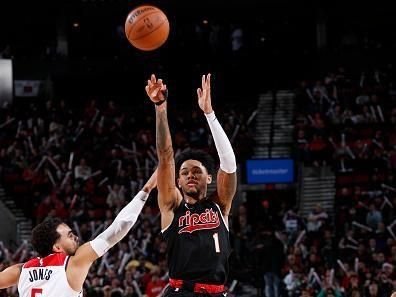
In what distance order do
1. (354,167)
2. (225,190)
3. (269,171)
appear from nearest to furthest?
(225,190), (354,167), (269,171)

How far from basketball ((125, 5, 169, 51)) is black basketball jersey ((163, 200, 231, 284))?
2311 mm

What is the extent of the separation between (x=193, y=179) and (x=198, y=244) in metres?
0.48

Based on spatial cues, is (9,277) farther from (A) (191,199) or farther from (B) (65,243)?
(A) (191,199)

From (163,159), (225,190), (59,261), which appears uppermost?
(163,159)

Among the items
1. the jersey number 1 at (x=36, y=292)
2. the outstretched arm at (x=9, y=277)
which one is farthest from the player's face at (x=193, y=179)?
the outstretched arm at (x=9, y=277)

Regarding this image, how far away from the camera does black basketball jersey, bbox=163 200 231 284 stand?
6074 millimetres

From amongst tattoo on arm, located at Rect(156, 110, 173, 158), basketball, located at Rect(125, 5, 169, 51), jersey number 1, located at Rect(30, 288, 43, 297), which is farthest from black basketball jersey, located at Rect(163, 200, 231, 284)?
basketball, located at Rect(125, 5, 169, 51)

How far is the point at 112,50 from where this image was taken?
2933 cm

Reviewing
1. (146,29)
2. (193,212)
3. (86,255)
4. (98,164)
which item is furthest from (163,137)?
(98,164)

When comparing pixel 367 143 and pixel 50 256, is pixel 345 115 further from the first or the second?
pixel 50 256

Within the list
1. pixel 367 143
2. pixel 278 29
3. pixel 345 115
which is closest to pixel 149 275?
pixel 367 143

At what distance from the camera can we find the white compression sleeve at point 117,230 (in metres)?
6.08

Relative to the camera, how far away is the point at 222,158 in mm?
6312

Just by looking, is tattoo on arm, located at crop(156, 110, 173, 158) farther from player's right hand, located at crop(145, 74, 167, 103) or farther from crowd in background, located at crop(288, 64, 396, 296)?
crowd in background, located at crop(288, 64, 396, 296)
